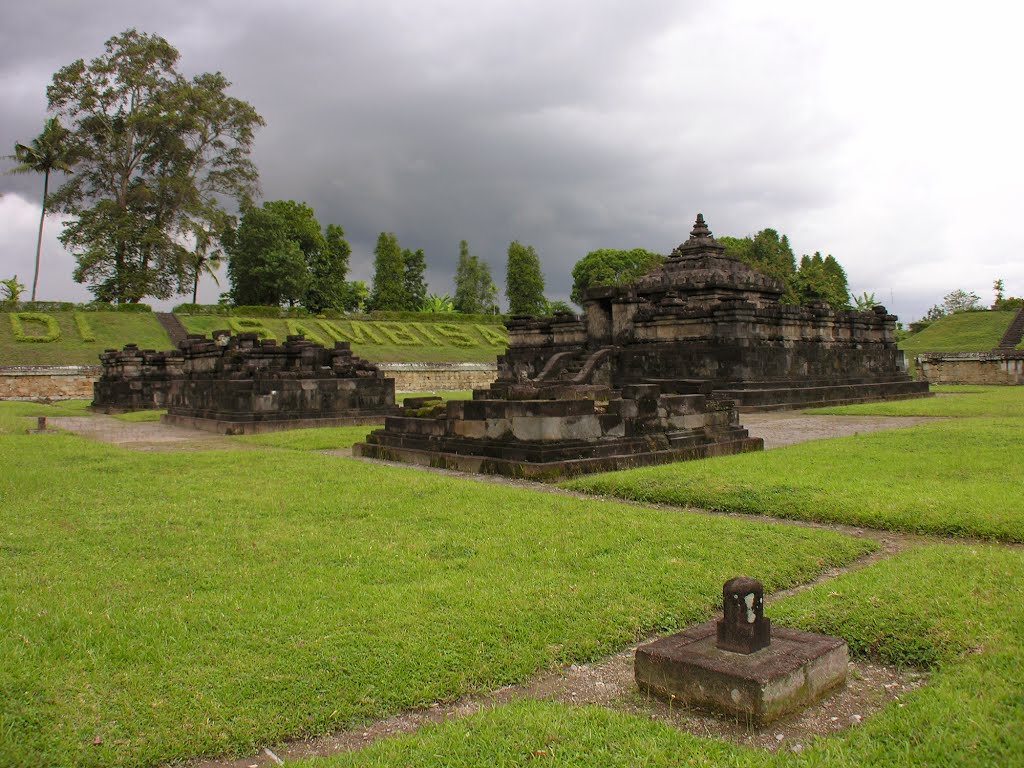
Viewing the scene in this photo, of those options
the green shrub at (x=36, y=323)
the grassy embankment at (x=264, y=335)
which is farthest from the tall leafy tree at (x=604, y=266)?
the green shrub at (x=36, y=323)

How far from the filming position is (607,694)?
10.6 feet

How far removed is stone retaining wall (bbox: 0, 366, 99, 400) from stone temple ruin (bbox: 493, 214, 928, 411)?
19135 millimetres

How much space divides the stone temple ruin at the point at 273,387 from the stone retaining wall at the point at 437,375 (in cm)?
1516

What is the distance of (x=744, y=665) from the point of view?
301 cm

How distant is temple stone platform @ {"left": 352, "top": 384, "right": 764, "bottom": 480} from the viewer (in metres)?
9.25

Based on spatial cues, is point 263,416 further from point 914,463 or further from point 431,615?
point 431,615

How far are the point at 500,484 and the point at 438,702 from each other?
526cm

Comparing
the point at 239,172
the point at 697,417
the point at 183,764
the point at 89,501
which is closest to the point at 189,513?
the point at 89,501

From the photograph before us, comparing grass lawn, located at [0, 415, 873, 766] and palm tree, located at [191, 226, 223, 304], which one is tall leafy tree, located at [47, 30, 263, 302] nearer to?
palm tree, located at [191, 226, 223, 304]

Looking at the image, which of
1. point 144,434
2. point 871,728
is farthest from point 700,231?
point 871,728

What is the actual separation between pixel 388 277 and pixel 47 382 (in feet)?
107

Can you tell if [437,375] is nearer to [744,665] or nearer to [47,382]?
[47,382]

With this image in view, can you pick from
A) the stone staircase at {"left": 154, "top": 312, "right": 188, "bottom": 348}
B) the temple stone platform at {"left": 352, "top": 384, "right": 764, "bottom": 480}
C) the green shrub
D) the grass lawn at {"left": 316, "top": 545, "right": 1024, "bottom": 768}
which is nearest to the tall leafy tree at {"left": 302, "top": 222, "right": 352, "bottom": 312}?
the stone staircase at {"left": 154, "top": 312, "right": 188, "bottom": 348}

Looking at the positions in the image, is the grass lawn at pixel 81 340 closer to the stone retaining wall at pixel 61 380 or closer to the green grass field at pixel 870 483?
the stone retaining wall at pixel 61 380
